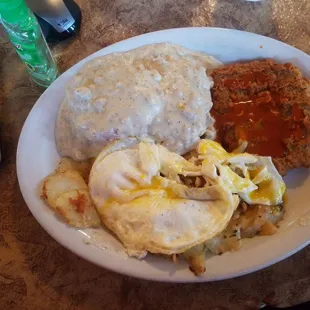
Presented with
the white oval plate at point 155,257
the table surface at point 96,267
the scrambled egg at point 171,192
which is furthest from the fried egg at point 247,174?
the table surface at point 96,267

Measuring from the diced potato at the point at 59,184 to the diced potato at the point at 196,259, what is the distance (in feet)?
1.34

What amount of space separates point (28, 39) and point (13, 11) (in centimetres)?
14

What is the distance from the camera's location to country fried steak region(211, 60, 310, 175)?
1398mm

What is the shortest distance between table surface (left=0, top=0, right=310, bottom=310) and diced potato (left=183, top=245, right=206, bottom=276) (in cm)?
17

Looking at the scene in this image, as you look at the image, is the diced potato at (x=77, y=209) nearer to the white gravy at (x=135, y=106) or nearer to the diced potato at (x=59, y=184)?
the diced potato at (x=59, y=184)

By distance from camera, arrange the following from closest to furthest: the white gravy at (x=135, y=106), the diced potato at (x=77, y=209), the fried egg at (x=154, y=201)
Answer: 1. the fried egg at (x=154, y=201)
2. the diced potato at (x=77, y=209)
3. the white gravy at (x=135, y=106)

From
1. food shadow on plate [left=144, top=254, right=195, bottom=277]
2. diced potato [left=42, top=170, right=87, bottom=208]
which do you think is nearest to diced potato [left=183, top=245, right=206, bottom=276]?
food shadow on plate [left=144, top=254, right=195, bottom=277]

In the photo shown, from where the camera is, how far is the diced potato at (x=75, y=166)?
4.81ft

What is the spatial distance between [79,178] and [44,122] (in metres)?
0.27

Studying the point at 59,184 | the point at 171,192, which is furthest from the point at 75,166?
the point at 171,192

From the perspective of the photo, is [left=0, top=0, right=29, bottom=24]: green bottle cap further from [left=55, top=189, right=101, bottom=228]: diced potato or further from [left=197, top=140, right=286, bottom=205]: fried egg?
[left=197, top=140, right=286, bottom=205]: fried egg

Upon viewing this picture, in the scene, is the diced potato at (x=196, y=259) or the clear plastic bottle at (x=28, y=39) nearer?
the diced potato at (x=196, y=259)

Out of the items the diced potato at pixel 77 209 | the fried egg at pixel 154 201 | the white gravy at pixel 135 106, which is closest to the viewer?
the fried egg at pixel 154 201

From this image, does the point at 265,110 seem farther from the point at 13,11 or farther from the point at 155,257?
the point at 13,11
